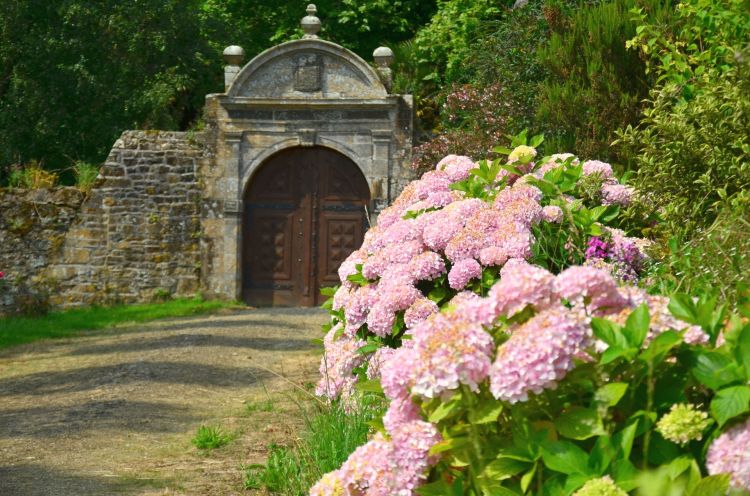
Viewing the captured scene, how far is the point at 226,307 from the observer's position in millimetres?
15555

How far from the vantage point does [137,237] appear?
1623 cm

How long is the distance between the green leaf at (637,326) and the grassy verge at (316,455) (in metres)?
2.18

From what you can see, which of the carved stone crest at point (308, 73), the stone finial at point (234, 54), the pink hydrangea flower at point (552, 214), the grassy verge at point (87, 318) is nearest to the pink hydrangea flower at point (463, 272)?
the pink hydrangea flower at point (552, 214)

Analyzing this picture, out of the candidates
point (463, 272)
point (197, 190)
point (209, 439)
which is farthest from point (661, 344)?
point (197, 190)

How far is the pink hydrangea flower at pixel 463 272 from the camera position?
4.93m

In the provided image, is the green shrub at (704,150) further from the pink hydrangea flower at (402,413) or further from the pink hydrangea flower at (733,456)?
the pink hydrangea flower at (733,456)

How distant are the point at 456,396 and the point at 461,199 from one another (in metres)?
3.03

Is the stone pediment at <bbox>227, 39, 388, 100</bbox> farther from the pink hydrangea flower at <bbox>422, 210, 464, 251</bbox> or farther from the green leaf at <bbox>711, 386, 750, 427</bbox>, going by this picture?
the green leaf at <bbox>711, 386, 750, 427</bbox>

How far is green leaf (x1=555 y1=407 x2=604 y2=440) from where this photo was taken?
2.49 metres

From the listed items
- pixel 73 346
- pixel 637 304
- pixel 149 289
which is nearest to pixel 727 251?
pixel 637 304

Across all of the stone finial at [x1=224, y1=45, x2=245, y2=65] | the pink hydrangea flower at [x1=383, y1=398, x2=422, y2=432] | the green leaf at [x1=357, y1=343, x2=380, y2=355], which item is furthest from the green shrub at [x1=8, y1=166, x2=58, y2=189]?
the pink hydrangea flower at [x1=383, y1=398, x2=422, y2=432]

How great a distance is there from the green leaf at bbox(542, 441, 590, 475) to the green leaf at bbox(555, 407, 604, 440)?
0.03 m

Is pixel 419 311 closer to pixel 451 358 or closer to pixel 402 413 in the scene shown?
pixel 402 413

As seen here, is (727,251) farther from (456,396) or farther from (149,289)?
(149,289)
